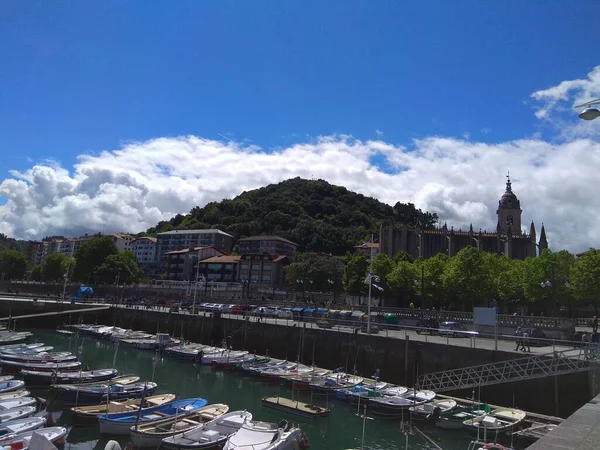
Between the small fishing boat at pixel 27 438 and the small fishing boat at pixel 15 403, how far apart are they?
4431 millimetres

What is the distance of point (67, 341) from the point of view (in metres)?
52.1

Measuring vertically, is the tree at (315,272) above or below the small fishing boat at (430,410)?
above

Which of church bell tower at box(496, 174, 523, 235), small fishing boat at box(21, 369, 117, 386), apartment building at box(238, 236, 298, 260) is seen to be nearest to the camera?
small fishing boat at box(21, 369, 117, 386)

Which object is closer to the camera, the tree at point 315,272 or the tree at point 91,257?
the tree at point 315,272

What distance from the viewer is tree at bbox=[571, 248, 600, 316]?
1954 inches

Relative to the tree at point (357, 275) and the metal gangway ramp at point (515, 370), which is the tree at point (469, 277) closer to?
the tree at point (357, 275)

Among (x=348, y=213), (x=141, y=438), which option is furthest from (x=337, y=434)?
(x=348, y=213)

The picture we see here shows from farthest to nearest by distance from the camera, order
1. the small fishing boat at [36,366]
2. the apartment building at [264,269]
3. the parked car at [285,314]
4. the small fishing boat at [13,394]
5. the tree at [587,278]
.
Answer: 1. the apartment building at [264,269]
2. the parked car at [285,314]
3. the tree at [587,278]
4. the small fishing boat at [36,366]
5. the small fishing boat at [13,394]

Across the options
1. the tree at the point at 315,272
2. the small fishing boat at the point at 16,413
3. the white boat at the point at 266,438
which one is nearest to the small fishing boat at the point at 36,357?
the small fishing boat at the point at 16,413

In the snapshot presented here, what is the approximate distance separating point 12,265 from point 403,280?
121m

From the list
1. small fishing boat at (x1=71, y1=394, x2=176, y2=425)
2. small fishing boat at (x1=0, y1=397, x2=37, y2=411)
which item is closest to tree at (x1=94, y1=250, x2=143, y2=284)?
small fishing boat at (x1=0, y1=397, x2=37, y2=411)

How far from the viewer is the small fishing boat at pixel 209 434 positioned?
1878 centimetres

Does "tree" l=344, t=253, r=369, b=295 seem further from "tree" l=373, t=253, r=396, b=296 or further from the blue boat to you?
the blue boat

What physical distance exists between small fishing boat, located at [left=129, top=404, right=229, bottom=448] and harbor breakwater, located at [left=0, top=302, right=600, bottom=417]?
1259cm
